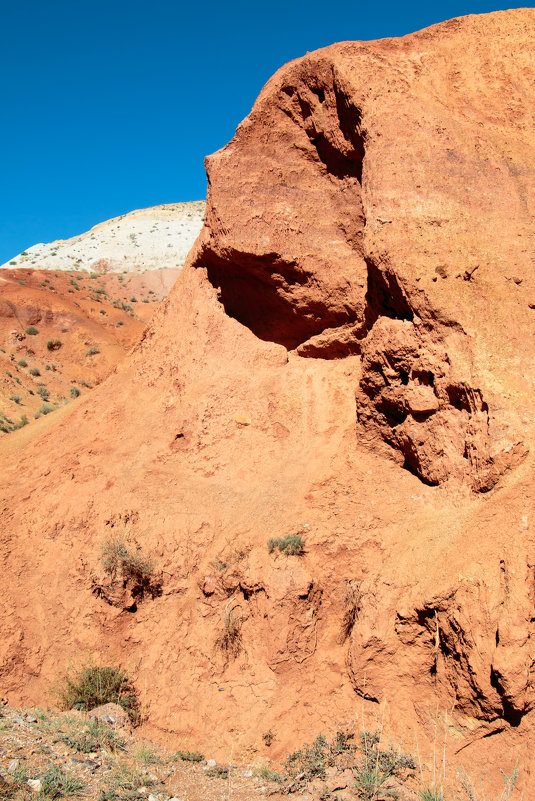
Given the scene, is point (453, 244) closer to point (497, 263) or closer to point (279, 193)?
point (497, 263)

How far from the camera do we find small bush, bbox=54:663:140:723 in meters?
5.74

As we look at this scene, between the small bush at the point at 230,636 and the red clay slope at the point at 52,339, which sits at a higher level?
the red clay slope at the point at 52,339

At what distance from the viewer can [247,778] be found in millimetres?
4812

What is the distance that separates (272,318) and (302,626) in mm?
4711

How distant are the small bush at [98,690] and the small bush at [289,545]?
2.03m

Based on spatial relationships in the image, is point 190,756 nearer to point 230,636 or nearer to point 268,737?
point 268,737

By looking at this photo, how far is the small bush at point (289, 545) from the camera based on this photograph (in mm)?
6012

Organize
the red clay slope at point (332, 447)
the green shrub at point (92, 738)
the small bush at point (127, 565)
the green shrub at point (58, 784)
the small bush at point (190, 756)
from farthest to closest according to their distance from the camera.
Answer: the small bush at point (127, 565)
the small bush at point (190, 756)
the red clay slope at point (332, 447)
the green shrub at point (92, 738)
the green shrub at point (58, 784)

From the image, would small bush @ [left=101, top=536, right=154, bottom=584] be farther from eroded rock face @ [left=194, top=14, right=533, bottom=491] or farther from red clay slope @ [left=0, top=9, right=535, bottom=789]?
eroded rock face @ [left=194, top=14, right=533, bottom=491]

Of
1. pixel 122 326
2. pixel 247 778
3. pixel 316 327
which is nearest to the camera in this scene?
pixel 247 778

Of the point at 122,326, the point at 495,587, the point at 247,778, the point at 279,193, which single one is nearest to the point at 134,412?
the point at 279,193

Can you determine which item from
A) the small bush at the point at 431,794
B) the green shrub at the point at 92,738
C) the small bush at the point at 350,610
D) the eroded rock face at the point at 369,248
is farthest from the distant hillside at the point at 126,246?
the small bush at the point at 431,794

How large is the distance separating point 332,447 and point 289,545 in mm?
1594

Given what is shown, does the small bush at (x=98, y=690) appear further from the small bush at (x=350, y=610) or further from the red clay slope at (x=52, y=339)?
the red clay slope at (x=52, y=339)
